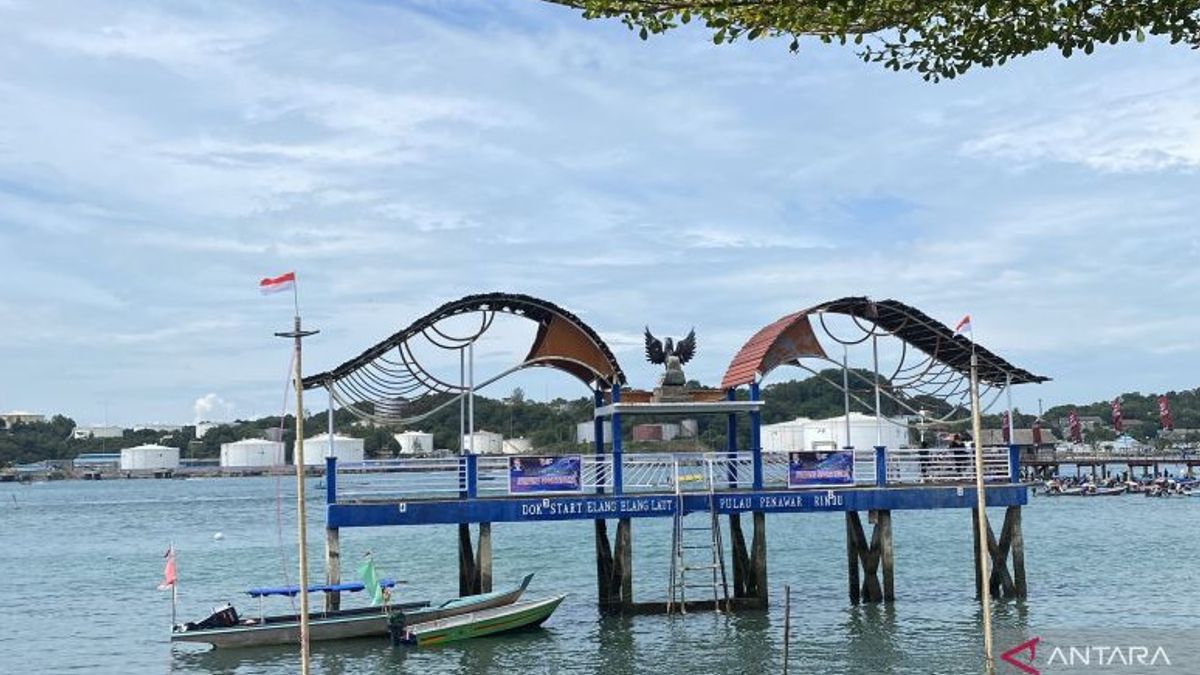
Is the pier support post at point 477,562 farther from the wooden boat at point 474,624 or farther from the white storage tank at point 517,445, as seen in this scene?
the white storage tank at point 517,445

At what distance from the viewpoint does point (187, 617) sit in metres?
40.7

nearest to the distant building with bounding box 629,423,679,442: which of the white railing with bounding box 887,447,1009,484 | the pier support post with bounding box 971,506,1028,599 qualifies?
the white railing with bounding box 887,447,1009,484

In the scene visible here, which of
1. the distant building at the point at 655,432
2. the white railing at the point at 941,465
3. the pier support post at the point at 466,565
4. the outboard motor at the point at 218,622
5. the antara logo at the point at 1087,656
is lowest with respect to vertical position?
the antara logo at the point at 1087,656

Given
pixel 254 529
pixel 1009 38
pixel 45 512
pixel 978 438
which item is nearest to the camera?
pixel 1009 38

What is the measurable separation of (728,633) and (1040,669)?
7.18 meters

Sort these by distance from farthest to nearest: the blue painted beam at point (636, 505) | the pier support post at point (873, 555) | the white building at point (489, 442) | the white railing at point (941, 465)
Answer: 1. the white building at point (489, 442)
2. the white railing at point (941, 465)
3. the pier support post at point (873, 555)
4. the blue painted beam at point (636, 505)

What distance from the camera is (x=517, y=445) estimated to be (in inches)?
3568

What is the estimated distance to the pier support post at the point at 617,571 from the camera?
31.9 m

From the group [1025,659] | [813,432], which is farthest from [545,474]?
[813,432]

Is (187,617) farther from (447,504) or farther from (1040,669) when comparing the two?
(1040,669)

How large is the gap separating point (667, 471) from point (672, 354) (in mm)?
2948

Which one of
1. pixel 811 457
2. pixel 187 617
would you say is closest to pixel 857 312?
pixel 811 457

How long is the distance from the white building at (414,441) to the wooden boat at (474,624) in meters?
120

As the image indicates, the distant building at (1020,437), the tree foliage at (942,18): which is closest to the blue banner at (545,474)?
the tree foliage at (942,18)
